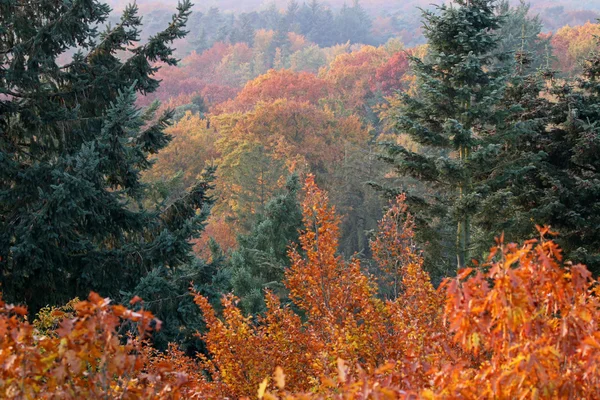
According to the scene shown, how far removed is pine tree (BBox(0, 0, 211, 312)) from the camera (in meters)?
7.69

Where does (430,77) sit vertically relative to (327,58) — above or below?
below

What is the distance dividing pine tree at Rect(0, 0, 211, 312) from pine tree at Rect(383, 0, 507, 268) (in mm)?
5815

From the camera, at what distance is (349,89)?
46531 millimetres

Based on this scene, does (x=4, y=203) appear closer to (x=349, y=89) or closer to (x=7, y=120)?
(x=7, y=120)

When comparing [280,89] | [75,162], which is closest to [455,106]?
[75,162]

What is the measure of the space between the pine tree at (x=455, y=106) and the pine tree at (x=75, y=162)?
5.81 m

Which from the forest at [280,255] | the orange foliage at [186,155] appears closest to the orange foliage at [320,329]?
the forest at [280,255]

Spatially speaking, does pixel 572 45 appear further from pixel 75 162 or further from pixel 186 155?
pixel 75 162

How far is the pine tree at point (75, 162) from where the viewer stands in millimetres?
7688

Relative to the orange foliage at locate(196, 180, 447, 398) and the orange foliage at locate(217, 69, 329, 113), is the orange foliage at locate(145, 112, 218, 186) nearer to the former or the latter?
the orange foliage at locate(217, 69, 329, 113)

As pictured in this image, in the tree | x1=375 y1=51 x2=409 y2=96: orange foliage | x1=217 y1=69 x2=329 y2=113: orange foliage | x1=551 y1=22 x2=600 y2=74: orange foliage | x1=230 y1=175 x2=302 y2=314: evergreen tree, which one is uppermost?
the tree

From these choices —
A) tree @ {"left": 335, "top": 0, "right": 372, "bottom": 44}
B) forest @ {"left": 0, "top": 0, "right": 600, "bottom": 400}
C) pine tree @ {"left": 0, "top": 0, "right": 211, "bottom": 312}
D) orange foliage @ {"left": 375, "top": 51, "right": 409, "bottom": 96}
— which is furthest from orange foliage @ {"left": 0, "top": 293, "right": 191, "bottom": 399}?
tree @ {"left": 335, "top": 0, "right": 372, "bottom": 44}

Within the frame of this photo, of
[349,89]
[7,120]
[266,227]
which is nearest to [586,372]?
[7,120]

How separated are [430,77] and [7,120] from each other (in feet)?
28.6
